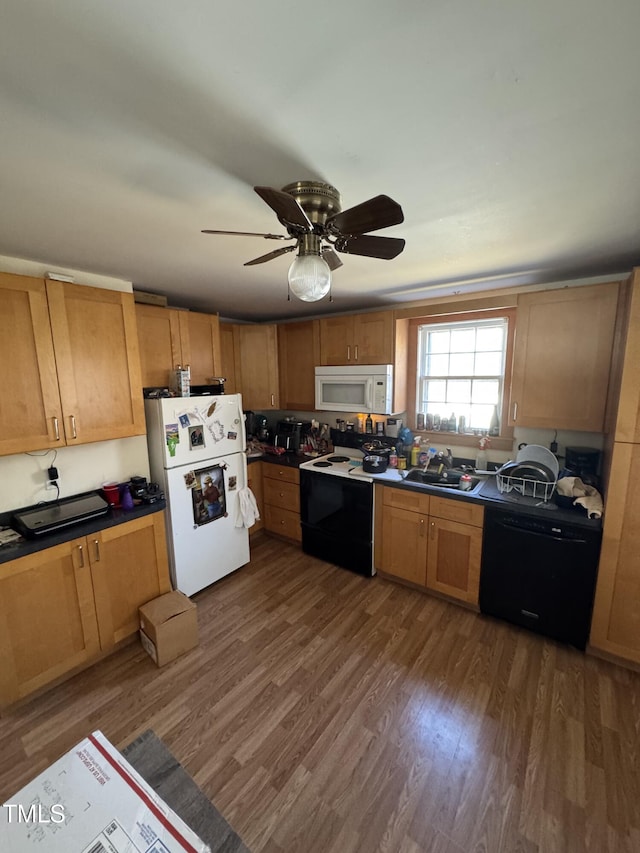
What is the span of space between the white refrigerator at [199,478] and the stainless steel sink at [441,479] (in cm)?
141

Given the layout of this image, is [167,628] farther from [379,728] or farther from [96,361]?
[96,361]

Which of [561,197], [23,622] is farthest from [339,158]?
[23,622]

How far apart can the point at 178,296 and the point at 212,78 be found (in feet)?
7.74

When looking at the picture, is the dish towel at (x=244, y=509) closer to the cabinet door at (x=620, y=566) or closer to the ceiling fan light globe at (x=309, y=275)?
the ceiling fan light globe at (x=309, y=275)

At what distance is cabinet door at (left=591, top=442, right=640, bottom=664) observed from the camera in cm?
183

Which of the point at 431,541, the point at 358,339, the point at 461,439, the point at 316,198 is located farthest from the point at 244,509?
the point at 316,198

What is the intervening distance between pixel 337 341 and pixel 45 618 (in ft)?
9.22

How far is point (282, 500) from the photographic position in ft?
11.1

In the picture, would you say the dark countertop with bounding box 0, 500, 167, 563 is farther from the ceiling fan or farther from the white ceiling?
the ceiling fan

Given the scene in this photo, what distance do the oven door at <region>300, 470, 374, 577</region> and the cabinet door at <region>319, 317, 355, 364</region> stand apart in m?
1.09

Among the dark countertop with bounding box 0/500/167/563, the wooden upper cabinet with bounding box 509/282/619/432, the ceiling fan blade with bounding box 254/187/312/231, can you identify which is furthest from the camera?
the wooden upper cabinet with bounding box 509/282/619/432

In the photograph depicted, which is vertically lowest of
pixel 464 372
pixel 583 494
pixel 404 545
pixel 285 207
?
pixel 404 545

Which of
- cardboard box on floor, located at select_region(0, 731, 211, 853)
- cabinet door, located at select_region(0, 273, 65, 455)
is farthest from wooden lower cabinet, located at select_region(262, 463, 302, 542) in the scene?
cardboard box on floor, located at select_region(0, 731, 211, 853)

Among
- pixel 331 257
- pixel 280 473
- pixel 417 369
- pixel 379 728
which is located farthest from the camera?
pixel 280 473
